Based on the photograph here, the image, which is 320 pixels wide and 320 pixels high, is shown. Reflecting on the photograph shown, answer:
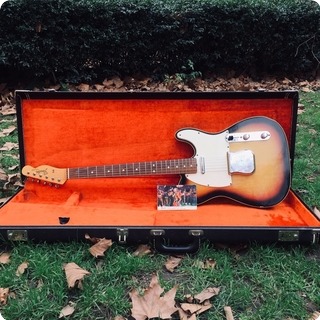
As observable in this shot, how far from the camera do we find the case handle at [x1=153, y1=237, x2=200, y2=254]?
72.1 inches

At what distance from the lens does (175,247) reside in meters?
1.84

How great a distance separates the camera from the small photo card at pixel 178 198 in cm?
212

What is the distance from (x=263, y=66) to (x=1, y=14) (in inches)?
130

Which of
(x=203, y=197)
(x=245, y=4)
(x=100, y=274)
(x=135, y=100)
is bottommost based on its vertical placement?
(x=100, y=274)

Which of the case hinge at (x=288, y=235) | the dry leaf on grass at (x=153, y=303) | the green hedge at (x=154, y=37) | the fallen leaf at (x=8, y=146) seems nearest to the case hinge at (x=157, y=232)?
the dry leaf on grass at (x=153, y=303)

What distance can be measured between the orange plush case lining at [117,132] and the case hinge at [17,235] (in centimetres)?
36

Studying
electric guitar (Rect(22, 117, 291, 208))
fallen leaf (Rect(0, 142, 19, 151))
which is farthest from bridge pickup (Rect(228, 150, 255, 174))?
fallen leaf (Rect(0, 142, 19, 151))

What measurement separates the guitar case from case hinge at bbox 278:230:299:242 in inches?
6.9

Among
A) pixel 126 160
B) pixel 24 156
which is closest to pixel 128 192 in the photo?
pixel 126 160

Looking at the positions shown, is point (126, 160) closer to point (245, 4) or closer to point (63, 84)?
point (63, 84)

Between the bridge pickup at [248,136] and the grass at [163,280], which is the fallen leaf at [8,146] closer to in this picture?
the grass at [163,280]

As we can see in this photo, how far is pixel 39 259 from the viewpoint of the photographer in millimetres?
1763

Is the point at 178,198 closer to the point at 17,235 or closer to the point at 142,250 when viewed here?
the point at 142,250

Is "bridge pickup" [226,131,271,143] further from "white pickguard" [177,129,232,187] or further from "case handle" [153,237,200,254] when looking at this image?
"case handle" [153,237,200,254]
